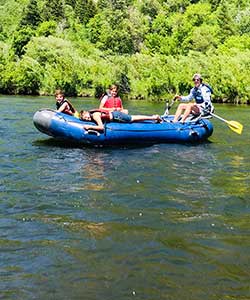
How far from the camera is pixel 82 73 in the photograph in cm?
4041

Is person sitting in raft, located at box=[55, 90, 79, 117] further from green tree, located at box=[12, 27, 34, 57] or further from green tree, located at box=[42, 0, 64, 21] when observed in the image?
green tree, located at box=[42, 0, 64, 21]

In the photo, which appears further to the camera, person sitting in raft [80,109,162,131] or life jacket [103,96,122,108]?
life jacket [103,96,122,108]

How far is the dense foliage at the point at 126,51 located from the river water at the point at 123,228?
25.7 metres

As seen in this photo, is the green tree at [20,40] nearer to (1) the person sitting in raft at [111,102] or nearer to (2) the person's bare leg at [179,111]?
(2) the person's bare leg at [179,111]

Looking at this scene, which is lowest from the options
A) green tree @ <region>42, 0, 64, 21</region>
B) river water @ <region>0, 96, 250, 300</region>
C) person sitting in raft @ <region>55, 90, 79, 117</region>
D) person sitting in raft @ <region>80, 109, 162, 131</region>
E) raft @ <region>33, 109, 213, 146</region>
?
river water @ <region>0, 96, 250, 300</region>

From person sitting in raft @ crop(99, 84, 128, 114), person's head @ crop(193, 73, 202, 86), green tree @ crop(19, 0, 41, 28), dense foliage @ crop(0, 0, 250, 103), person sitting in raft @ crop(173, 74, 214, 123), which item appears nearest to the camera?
person sitting in raft @ crop(99, 84, 128, 114)

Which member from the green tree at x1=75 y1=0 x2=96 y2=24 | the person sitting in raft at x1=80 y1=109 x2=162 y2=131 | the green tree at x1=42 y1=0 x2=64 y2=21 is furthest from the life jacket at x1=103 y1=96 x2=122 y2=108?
the green tree at x1=75 y1=0 x2=96 y2=24

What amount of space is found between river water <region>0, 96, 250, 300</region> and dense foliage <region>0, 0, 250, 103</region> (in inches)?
1013

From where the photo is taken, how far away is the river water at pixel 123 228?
4285 millimetres

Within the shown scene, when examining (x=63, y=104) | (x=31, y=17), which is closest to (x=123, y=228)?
(x=63, y=104)

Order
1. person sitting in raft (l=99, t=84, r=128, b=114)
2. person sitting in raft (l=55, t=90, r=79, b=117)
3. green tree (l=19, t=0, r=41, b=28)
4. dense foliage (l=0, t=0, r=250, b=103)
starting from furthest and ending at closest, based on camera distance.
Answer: green tree (l=19, t=0, r=41, b=28) → dense foliage (l=0, t=0, r=250, b=103) → person sitting in raft (l=99, t=84, r=128, b=114) → person sitting in raft (l=55, t=90, r=79, b=117)

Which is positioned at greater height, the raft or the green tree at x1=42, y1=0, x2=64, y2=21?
the green tree at x1=42, y1=0, x2=64, y2=21

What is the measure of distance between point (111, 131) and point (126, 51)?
57.1m

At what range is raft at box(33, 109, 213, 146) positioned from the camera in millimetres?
11109
